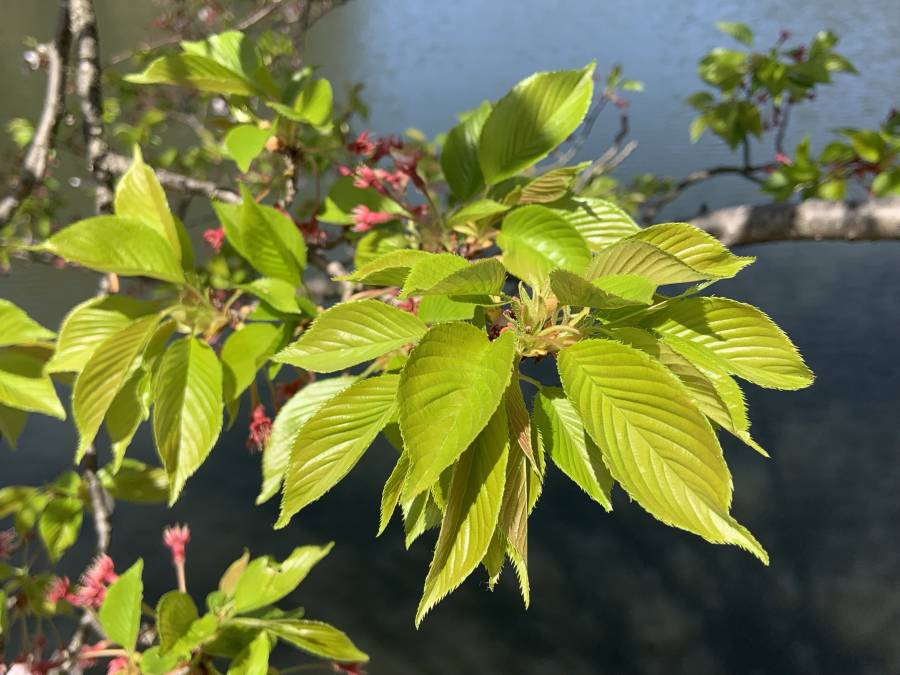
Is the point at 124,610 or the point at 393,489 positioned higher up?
the point at 393,489

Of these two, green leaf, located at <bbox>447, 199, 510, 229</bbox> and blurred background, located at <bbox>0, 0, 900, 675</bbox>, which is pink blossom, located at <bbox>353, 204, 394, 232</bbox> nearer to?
green leaf, located at <bbox>447, 199, 510, 229</bbox>

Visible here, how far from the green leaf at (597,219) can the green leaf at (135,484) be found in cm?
66

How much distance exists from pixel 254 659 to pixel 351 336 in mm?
394

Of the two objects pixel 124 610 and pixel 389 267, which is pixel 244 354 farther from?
pixel 124 610

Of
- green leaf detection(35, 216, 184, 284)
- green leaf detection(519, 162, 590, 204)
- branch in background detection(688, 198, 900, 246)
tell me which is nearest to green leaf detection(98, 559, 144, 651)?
green leaf detection(35, 216, 184, 284)

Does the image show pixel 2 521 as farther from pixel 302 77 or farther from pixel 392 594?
pixel 302 77

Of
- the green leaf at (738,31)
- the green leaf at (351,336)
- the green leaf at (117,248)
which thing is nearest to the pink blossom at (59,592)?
the green leaf at (117,248)

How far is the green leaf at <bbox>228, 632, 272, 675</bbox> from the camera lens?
52cm

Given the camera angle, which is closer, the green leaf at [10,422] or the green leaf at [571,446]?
the green leaf at [571,446]

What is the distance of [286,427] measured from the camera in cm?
45

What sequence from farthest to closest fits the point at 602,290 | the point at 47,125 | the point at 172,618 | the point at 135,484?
the point at 135,484
the point at 47,125
the point at 172,618
the point at 602,290

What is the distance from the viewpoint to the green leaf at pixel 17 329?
0.46 m

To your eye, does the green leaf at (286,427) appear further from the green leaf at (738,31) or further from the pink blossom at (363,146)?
the green leaf at (738,31)

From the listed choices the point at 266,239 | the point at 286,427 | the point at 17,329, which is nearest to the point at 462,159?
the point at 266,239
